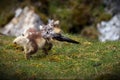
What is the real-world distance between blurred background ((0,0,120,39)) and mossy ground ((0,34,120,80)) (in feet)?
51.4

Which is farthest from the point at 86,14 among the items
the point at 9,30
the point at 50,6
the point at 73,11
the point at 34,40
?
the point at 34,40

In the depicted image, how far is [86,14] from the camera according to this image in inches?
1479

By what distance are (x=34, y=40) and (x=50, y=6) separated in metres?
22.5

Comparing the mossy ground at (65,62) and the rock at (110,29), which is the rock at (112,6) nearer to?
the rock at (110,29)

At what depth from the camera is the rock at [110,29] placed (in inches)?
1319

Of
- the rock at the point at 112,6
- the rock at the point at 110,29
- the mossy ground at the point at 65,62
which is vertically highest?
the rock at the point at 112,6

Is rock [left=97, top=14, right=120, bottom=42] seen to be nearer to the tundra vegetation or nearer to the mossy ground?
the tundra vegetation

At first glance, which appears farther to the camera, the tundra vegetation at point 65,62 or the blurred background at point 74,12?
the blurred background at point 74,12

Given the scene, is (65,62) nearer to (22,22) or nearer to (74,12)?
(22,22)

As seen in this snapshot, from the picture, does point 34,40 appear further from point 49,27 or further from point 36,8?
point 36,8

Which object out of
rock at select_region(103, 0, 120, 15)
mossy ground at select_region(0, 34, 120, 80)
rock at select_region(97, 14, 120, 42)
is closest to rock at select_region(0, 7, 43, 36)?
rock at select_region(97, 14, 120, 42)

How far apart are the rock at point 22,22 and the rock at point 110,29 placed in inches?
171

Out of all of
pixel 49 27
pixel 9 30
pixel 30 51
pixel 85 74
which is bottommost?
pixel 85 74

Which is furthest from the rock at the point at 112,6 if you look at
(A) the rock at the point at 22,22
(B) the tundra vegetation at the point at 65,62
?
(B) the tundra vegetation at the point at 65,62
